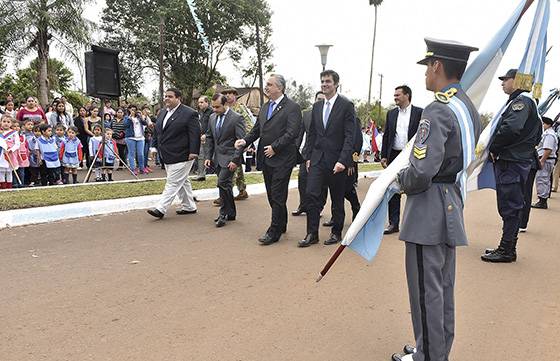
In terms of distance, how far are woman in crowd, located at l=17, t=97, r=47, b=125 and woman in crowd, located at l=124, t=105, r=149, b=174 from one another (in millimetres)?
2276

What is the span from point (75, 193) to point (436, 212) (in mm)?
6875

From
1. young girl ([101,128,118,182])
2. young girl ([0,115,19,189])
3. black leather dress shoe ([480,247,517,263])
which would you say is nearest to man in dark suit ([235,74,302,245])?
black leather dress shoe ([480,247,517,263])

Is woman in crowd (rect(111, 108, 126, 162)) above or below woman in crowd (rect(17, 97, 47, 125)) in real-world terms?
below

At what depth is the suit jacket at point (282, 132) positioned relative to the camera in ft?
19.4

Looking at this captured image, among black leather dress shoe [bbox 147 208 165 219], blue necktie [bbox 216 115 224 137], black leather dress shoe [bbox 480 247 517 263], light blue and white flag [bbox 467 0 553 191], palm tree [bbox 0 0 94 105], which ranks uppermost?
palm tree [bbox 0 0 94 105]

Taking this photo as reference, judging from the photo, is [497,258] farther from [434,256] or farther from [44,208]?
[44,208]

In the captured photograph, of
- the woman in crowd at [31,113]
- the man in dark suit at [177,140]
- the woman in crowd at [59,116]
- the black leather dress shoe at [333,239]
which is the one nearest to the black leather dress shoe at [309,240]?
the black leather dress shoe at [333,239]

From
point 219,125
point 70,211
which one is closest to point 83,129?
point 70,211

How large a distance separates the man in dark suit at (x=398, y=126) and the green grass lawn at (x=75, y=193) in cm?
432

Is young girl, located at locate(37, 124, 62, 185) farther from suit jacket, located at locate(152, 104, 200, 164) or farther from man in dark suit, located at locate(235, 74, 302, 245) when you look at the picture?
man in dark suit, located at locate(235, 74, 302, 245)

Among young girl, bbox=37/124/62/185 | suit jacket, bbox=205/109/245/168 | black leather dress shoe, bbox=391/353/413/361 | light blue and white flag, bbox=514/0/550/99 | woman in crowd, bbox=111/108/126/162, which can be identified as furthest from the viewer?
woman in crowd, bbox=111/108/126/162

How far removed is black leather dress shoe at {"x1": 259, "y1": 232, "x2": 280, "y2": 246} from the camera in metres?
5.86

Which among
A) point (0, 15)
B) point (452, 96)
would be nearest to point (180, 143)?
point (452, 96)

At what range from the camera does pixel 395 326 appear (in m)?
3.57
